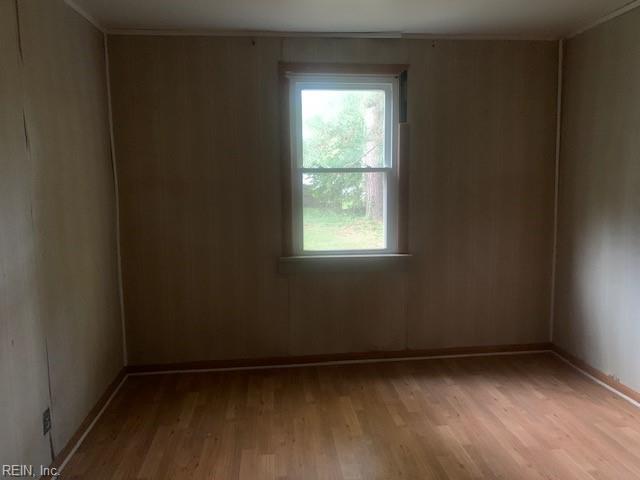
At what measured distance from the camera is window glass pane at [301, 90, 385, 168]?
352 centimetres

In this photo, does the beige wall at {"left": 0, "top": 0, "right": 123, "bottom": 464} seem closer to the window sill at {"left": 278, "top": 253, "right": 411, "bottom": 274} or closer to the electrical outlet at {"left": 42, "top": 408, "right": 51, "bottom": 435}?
the electrical outlet at {"left": 42, "top": 408, "right": 51, "bottom": 435}

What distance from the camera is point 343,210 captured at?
142 inches

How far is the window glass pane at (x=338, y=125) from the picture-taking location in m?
3.52

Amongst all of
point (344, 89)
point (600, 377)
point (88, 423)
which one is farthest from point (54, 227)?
point (600, 377)

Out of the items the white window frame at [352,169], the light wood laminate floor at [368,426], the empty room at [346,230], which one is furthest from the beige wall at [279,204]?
the light wood laminate floor at [368,426]

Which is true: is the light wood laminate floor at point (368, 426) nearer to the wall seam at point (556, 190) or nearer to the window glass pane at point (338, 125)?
the wall seam at point (556, 190)

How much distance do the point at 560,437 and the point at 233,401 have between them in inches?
75.4

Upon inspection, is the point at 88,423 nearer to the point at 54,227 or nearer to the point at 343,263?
the point at 54,227

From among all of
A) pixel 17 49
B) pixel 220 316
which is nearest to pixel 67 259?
pixel 17 49

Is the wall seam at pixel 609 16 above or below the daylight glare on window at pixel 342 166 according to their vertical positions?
above

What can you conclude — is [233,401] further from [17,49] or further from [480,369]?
[17,49]

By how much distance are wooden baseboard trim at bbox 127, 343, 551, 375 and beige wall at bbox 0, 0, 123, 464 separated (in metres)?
0.42

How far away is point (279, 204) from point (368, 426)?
1.62m

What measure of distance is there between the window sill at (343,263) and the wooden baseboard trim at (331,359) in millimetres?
660
